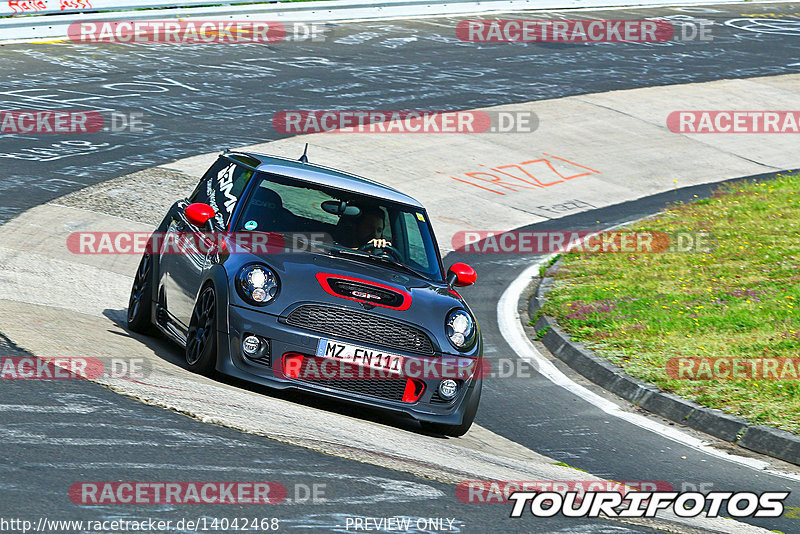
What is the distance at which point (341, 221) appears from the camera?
838 cm

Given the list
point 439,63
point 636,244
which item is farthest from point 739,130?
point 636,244

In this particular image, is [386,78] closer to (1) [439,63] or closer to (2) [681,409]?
(1) [439,63]

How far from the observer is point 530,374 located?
33.7 feet

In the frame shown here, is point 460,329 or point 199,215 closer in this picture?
point 460,329

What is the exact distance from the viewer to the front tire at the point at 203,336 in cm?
745

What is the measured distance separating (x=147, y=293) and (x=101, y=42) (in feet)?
50.0

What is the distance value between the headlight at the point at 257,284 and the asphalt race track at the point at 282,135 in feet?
3.82

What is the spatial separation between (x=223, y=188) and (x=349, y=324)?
221cm

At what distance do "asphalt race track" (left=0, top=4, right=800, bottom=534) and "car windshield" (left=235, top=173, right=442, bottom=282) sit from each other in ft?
4.69
